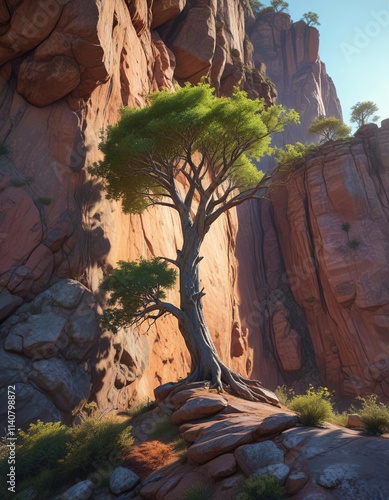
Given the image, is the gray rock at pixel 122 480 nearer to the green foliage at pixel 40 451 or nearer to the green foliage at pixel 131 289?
the green foliage at pixel 40 451

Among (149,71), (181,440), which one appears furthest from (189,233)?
(149,71)

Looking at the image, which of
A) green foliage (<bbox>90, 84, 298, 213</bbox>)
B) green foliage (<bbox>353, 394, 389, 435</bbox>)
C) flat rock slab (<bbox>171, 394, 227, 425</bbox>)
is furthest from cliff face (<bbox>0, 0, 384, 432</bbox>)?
green foliage (<bbox>353, 394, 389, 435</bbox>)

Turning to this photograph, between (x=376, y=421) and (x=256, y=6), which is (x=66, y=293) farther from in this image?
(x=256, y=6)

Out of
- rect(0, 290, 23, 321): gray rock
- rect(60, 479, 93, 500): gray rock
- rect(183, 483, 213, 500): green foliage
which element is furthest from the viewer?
rect(0, 290, 23, 321): gray rock

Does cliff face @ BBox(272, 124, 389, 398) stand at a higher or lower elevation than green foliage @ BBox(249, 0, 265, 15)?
lower

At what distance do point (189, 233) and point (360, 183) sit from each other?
18.0 meters

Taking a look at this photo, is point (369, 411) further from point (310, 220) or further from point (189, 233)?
point (310, 220)

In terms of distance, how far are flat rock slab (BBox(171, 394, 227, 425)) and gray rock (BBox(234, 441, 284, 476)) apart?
2.86 m

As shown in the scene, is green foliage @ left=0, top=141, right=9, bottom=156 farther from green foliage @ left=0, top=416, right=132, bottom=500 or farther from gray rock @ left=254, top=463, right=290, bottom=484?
gray rock @ left=254, top=463, right=290, bottom=484

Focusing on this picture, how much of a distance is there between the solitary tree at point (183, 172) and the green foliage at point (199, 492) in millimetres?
5379

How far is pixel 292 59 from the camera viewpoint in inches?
2014

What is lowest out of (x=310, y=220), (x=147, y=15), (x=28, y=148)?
(x=310, y=220)

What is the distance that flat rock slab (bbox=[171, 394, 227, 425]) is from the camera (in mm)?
8084

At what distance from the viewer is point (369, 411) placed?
20.3 ft
